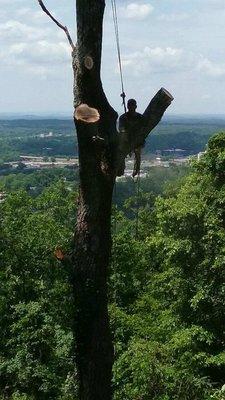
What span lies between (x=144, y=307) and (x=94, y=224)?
13945 mm

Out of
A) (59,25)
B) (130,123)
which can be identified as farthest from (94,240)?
(59,25)

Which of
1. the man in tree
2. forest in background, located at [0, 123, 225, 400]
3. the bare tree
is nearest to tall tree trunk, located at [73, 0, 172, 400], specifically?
the bare tree

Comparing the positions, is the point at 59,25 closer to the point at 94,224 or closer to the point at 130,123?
the point at 130,123

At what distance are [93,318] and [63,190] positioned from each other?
80.6ft

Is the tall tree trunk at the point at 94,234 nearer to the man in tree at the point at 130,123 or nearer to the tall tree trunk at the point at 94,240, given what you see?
the tall tree trunk at the point at 94,240

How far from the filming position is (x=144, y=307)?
1836 centimetres

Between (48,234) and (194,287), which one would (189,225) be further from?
(48,234)

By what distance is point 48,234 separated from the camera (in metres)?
20.3

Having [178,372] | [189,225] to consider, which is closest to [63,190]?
[189,225]

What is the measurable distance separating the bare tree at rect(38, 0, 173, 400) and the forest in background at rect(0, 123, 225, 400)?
20.8 feet

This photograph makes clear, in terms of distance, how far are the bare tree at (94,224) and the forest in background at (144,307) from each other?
635 cm

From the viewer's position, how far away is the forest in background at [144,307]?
12875 millimetres

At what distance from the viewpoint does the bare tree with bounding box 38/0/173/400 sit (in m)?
4.71

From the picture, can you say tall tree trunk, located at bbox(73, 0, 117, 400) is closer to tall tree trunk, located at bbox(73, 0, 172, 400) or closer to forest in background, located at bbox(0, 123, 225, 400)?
tall tree trunk, located at bbox(73, 0, 172, 400)
